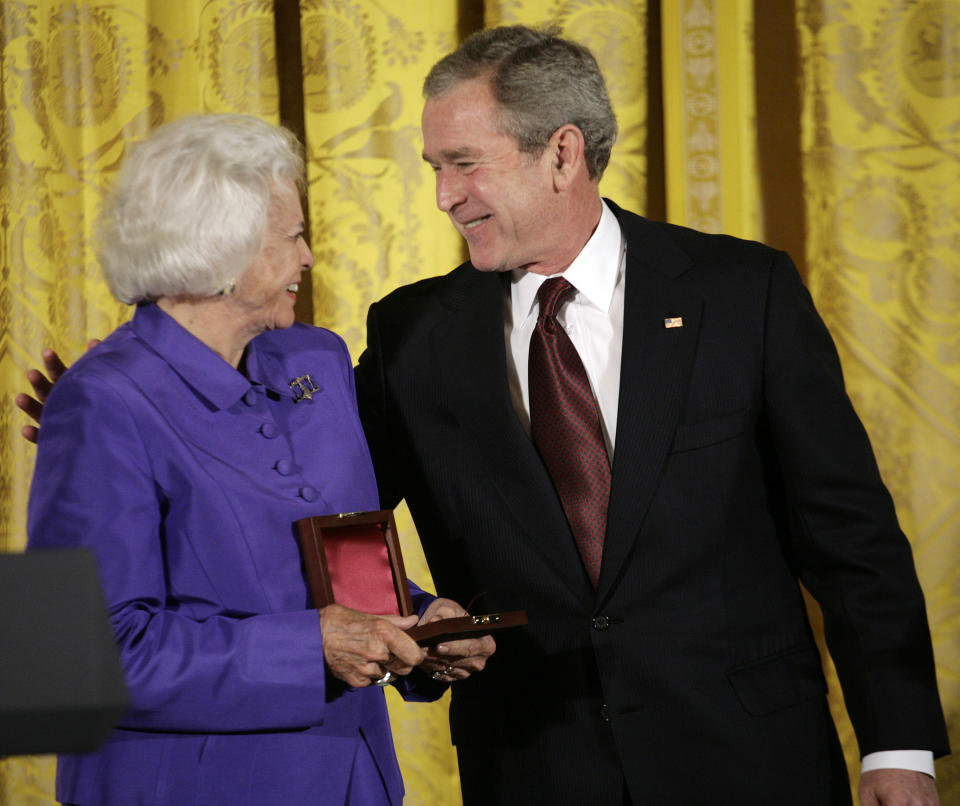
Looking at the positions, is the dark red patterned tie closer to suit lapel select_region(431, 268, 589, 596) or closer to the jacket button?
suit lapel select_region(431, 268, 589, 596)

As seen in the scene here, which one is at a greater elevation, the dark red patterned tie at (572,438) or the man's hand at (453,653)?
the dark red patterned tie at (572,438)

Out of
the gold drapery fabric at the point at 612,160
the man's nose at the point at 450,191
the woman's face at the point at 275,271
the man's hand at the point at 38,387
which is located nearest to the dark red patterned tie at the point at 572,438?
the man's nose at the point at 450,191

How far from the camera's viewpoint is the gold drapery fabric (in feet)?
8.29

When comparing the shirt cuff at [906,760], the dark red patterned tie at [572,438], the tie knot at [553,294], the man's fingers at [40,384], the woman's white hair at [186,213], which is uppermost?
the woman's white hair at [186,213]

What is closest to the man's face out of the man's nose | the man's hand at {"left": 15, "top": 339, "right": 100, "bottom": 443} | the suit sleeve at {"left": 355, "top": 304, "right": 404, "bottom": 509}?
the man's nose

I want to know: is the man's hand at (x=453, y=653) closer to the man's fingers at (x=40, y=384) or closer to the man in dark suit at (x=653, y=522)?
the man in dark suit at (x=653, y=522)

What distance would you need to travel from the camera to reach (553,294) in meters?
1.81

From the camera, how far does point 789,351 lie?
1.71 m

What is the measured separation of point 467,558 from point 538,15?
53.5 inches

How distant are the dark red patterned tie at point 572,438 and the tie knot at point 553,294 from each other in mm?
46

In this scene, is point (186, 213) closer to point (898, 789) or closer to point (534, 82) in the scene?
point (534, 82)

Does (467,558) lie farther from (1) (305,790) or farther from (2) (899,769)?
(2) (899,769)

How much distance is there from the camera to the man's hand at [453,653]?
1509 mm

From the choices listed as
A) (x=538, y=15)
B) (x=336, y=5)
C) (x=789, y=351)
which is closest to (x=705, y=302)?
(x=789, y=351)
